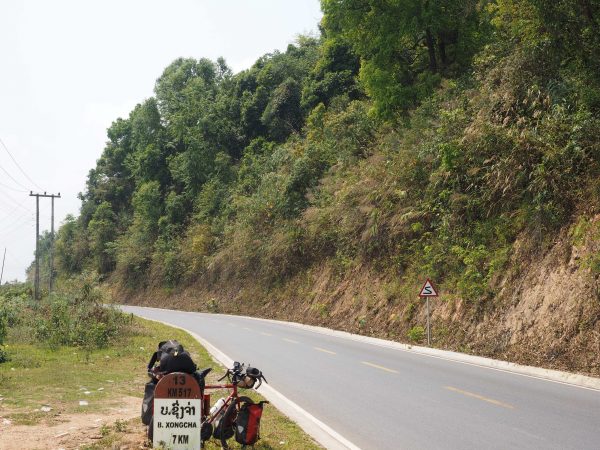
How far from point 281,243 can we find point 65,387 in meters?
25.1

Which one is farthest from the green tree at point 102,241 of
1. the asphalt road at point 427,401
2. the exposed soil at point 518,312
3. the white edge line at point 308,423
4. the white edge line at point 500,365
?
the white edge line at point 308,423

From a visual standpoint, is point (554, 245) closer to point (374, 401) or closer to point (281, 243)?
point (374, 401)

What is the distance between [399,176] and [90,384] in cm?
1709

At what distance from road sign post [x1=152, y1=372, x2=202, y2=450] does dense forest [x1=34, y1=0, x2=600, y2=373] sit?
959 cm

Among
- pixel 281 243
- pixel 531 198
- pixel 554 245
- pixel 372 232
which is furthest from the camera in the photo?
pixel 281 243

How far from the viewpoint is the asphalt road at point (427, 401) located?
7.64 metres

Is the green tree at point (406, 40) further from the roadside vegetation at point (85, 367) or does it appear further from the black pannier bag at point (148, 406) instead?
the black pannier bag at point (148, 406)

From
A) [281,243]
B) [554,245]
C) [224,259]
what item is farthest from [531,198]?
[224,259]

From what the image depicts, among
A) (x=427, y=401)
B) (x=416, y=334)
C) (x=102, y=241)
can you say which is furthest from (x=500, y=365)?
(x=102, y=241)

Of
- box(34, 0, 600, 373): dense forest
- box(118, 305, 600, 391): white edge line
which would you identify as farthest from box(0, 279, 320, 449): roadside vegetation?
box(34, 0, 600, 373): dense forest

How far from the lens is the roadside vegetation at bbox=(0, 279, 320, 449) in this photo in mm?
7991

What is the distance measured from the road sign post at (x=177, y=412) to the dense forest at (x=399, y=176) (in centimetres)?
959

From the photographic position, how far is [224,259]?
4519 cm

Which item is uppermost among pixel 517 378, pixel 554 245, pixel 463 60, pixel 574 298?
pixel 463 60
